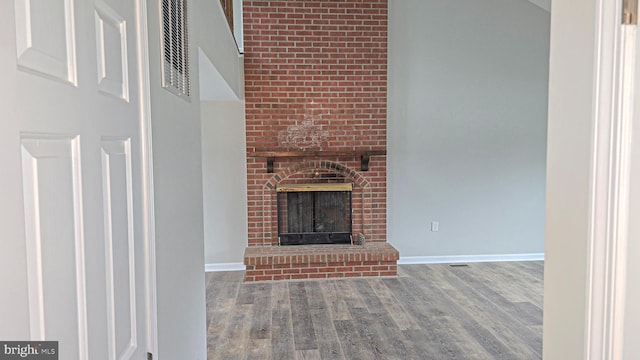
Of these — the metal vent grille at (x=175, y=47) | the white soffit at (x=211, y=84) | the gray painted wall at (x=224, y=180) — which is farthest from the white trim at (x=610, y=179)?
the gray painted wall at (x=224, y=180)

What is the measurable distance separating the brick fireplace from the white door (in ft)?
12.9

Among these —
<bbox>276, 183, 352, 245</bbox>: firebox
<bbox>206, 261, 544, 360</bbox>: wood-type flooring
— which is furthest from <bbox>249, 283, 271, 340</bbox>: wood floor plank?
<bbox>276, 183, 352, 245</bbox>: firebox

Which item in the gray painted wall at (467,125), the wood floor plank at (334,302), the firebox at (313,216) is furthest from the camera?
the gray painted wall at (467,125)

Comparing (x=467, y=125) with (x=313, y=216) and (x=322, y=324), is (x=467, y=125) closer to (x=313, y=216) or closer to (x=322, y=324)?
(x=313, y=216)

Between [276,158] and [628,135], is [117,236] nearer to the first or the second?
[628,135]

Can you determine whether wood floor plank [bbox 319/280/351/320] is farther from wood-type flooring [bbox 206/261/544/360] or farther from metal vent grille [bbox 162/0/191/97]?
metal vent grille [bbox 162/0/191/97]

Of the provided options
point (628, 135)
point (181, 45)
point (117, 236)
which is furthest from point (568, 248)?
point (181, 45)

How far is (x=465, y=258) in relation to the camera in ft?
17.9

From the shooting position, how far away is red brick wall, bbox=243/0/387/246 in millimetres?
5000

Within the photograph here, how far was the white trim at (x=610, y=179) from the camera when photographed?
98cm

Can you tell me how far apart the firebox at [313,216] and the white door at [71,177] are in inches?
155

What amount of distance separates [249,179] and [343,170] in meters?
1.13

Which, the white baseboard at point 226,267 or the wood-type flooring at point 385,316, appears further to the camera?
the white baseboard at point 226,267

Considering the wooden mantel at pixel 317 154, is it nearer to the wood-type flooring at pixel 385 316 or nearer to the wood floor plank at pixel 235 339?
the wood-type flooring at pixel 385 316
